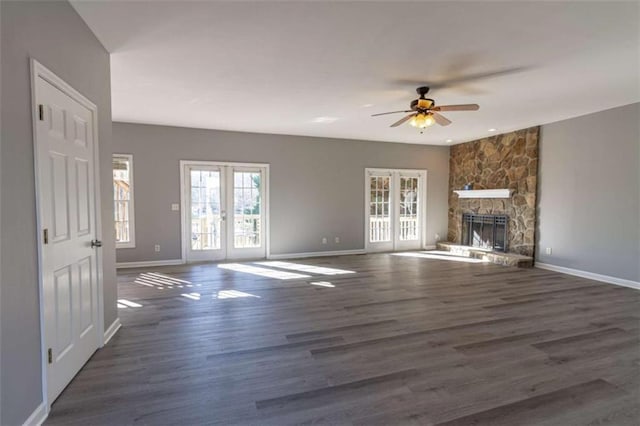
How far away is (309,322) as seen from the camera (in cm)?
339

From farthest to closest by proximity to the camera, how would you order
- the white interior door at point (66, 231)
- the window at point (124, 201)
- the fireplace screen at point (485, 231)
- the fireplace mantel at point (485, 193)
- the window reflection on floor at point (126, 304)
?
the fireplace screen at point (485, 231), the fireplace mantel at point (485, 193), the window at point (124, 201), the window reflection on floor at point (126, 304), the white interior door at point (66, 231)

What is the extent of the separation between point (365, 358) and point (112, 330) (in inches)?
93.1

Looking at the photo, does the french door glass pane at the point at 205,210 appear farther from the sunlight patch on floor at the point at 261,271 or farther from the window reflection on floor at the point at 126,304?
the window reflection on floor at the point at 126,304

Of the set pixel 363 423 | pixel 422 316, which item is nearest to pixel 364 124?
pixel 422 316

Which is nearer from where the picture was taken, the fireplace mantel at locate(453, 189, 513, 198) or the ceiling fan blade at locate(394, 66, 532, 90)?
the ceiling fan blade at locate(394, 66, 532, 90)

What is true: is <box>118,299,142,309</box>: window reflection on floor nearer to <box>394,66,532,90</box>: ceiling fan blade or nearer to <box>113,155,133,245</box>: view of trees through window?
<box>113,155,133,245</box>: view of trees through window

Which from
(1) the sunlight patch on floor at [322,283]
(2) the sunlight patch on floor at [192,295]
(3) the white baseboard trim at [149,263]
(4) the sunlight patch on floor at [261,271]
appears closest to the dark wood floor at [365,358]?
(2) the sunlight patch on floor at [192,295]

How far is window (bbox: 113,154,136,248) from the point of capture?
5961 mm

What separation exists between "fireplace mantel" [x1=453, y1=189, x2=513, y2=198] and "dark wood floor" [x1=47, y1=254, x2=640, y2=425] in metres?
2.46

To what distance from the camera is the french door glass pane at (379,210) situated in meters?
7.84

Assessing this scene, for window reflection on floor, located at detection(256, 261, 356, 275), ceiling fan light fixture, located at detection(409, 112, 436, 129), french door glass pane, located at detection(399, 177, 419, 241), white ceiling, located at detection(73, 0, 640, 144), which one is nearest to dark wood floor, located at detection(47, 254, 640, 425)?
window reflection on floor, located at detection(256, 261, 356, 275)

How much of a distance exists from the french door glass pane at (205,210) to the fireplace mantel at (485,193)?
5681 millimetres

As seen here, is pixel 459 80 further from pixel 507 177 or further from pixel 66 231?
pixel 66 231

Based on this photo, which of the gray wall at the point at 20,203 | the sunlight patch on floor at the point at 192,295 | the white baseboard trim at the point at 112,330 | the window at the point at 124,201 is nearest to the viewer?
the gray wall at the point at 20,203
